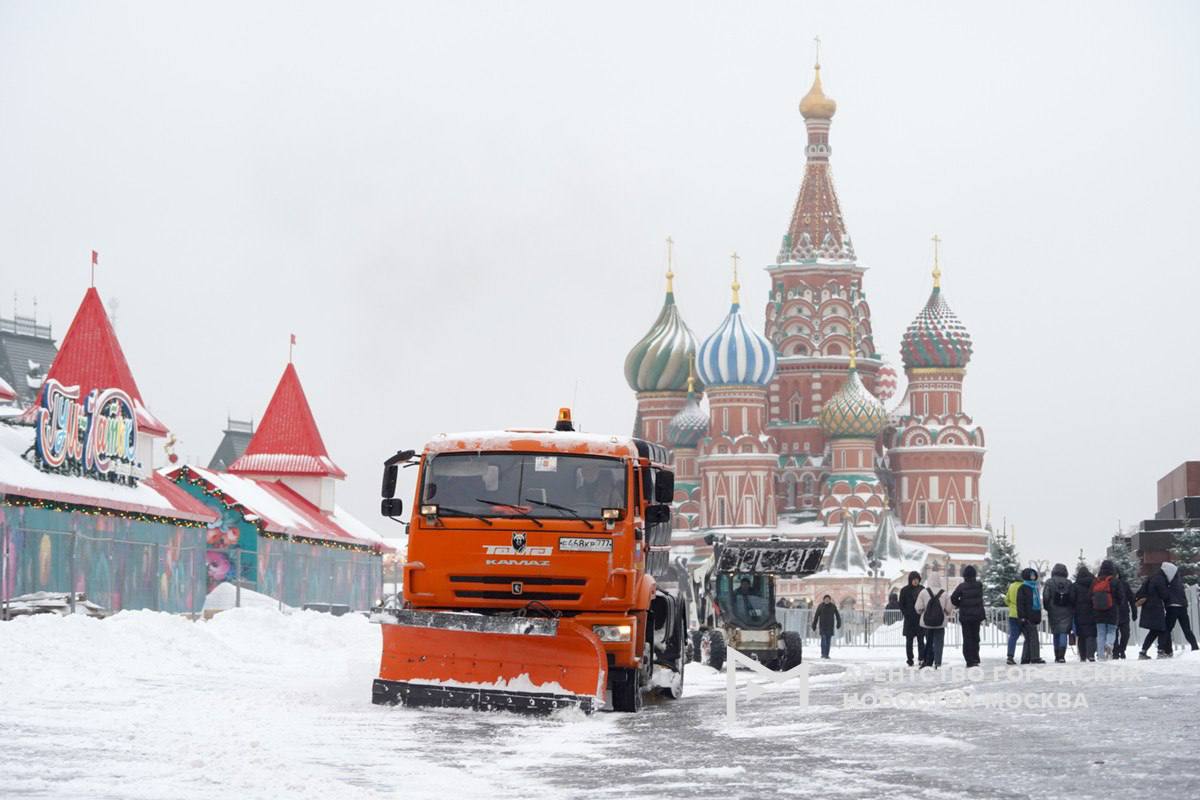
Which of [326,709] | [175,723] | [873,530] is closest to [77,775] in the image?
[175,723]

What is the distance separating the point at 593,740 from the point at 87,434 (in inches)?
903

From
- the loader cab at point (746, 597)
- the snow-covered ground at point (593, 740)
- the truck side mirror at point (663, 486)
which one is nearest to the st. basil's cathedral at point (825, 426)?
the loader cab at point (746, 597)

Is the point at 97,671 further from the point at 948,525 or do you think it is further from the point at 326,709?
the point at 948,525

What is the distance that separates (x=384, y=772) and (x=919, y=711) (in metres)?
6.78

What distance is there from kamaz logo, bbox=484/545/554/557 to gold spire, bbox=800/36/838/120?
390 ft

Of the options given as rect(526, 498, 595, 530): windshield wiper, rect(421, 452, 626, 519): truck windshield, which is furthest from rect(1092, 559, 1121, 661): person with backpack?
rect(526, 498, 595, 530): windshield wiper

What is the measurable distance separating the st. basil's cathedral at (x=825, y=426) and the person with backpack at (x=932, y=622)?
8905 cm

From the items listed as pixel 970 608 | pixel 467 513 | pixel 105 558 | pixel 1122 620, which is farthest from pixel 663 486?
pixel 105 558

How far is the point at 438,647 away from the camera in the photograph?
18.4 metres

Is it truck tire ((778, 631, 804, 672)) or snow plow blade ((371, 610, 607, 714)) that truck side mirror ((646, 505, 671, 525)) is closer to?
snow plow blade ((371, 610, 607, 714))

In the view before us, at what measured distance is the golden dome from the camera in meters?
135

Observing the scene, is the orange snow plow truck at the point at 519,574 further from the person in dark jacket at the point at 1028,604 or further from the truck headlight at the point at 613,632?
the person in dark jacket at the point at 1028,604

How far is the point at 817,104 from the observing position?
442 feet

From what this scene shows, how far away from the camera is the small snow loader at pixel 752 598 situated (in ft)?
104
